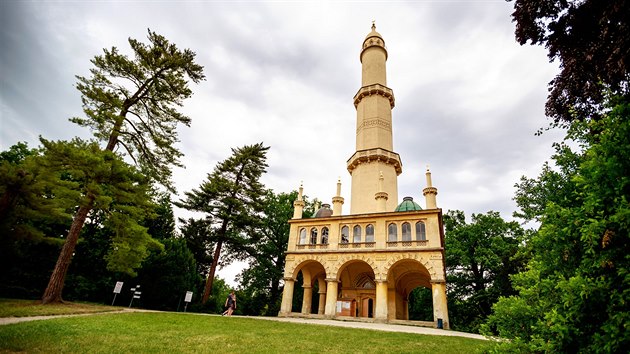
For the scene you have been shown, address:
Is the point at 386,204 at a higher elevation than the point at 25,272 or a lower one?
higher

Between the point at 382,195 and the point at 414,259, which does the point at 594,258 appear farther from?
the point at 382,195

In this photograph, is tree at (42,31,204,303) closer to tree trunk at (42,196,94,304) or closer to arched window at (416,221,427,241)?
tree trunk at (42,196,94,304)

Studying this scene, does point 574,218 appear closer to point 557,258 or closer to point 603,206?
point 603,206

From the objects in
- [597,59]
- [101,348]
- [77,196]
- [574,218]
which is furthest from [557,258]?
[77,196]

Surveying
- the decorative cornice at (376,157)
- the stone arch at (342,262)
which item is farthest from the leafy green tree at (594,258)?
the decorative cornice at (376,157)

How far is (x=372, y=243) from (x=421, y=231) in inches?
160

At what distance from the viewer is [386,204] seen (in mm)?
27375

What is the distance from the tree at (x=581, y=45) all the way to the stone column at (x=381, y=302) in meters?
17.7

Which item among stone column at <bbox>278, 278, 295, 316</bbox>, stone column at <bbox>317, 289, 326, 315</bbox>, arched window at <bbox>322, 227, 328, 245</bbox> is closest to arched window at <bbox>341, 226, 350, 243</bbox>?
arched window at <bbox>322, 227, 328, 245</bbox>

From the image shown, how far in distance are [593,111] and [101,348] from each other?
1324 cm

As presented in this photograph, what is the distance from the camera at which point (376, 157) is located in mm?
30156

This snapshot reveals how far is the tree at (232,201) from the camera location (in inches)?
1207

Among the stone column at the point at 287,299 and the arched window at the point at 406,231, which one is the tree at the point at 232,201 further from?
the arched window at the point at 406,231

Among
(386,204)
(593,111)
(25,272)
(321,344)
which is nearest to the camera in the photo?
(593,111)
